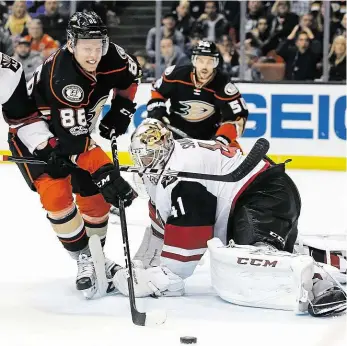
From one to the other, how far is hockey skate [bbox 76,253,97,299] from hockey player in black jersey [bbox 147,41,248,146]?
1.84 meters

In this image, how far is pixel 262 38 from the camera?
7.72m

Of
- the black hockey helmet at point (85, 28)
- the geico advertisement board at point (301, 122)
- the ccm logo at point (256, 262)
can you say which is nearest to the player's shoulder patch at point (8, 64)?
the black hockey helmet at point (85, 28)

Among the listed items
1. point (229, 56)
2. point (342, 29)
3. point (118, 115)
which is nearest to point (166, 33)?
point (229, 56)

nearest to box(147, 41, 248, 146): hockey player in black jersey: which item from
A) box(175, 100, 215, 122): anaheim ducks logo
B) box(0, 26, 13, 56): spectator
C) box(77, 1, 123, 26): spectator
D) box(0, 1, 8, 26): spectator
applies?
box(175, 100, 215, 122): anaheim ducks logo

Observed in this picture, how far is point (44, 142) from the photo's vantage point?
3818 millimetres

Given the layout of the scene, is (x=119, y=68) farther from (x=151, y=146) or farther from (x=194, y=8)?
(x=194, y=8)

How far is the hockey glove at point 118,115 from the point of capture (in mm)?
4207

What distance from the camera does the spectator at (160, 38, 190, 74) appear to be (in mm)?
7902

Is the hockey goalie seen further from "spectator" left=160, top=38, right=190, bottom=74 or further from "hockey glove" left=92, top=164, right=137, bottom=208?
"spectator" left=160, top=38, right=190, bottom=74

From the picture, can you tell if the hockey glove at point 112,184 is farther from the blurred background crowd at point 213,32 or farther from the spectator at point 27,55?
the spectator at point 27,55

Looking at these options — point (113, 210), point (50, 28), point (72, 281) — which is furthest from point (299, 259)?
point (50, 28)

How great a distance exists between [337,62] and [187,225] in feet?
14.1

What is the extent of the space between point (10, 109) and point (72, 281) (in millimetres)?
765

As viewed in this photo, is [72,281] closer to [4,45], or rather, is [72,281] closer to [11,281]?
[11,281]
